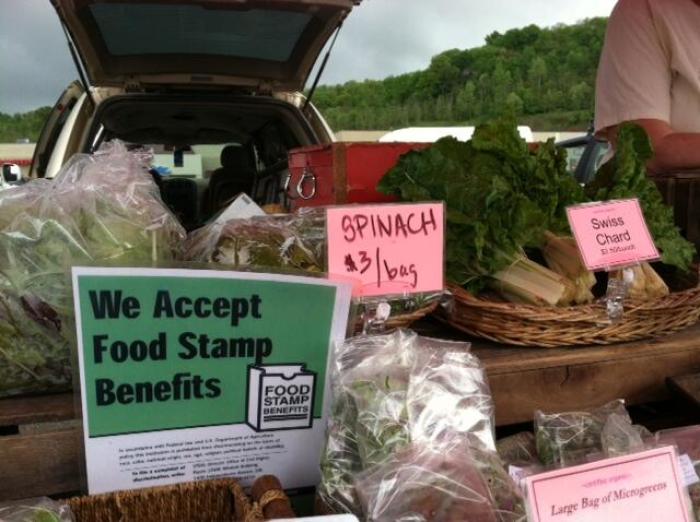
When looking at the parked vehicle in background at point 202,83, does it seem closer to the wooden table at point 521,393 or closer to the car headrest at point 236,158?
the car headrest at point 236,158

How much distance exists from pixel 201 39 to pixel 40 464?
271 cm

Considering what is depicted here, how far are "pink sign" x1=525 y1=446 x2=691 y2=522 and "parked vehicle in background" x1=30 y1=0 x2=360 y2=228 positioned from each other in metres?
2.27

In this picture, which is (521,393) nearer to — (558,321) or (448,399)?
(558,321)

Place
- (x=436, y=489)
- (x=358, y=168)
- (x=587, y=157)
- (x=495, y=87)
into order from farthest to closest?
(x=587, y=157), (x=495, y=87), (x=358, y=168), (x=436, y=489)

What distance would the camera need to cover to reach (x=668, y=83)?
1.67 meters

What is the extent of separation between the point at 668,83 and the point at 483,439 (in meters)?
1.30

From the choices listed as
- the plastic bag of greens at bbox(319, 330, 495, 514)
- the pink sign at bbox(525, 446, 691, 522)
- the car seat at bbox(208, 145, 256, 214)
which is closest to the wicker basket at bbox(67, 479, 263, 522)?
the plastic bag of greens at bbox(319, 330, 495, 514)

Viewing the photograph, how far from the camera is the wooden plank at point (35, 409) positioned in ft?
2.81

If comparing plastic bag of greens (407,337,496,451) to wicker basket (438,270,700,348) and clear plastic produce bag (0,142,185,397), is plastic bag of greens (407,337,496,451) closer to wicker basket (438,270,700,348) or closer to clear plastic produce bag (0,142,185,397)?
wicker basket (438,270,700,348)

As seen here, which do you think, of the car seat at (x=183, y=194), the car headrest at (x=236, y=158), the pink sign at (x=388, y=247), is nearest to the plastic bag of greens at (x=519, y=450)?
the pink sign at (x=388, y=247)

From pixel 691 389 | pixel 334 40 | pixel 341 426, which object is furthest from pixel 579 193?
pixel 334 40

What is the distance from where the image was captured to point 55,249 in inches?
34.3

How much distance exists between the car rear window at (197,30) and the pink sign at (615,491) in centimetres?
249

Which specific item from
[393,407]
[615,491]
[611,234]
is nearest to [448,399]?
[393,407]
